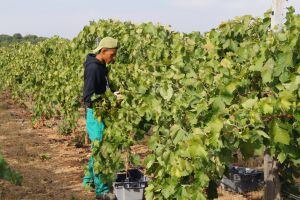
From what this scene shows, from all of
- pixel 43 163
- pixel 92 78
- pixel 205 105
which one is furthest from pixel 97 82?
pixel 43 163

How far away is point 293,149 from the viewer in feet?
9.59

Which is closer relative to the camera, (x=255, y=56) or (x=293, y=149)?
(x=293, y=149)

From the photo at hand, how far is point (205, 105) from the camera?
3.10 meters

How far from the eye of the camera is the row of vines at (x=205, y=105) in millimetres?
2721

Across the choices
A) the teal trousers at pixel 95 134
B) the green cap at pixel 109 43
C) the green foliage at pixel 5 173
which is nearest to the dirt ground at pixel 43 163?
the teal trousers at pixel 95 134

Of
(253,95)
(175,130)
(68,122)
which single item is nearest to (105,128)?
(175,130)

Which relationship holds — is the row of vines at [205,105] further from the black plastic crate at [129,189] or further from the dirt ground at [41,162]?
the dirt ground at [41,162]

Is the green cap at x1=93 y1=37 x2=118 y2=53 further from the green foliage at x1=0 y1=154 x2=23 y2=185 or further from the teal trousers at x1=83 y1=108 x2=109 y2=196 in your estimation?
the green foliage at x1=0 y1=154 x2=23 y2=185

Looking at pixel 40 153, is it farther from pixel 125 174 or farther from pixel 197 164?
pixel 197 164

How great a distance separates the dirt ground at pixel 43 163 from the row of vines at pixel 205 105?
1255mm

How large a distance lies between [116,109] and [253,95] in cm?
199

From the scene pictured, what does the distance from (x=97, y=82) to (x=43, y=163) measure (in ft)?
10.4

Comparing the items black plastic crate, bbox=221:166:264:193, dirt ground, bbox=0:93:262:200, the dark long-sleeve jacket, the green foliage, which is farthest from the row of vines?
dirt ground, bbox=0:93:262:200

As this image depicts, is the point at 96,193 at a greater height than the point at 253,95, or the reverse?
the point at 253,95
